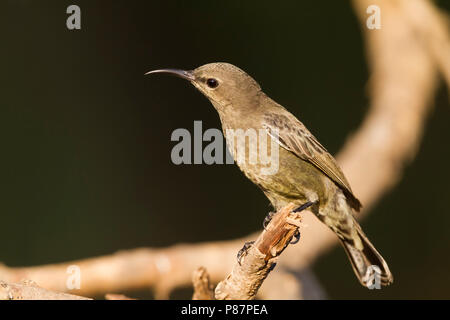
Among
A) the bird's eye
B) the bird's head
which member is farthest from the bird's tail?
the bird's eye

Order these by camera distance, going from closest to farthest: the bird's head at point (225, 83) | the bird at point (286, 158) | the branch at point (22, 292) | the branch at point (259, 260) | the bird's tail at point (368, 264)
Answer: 1. the branch at point (22, 292)
2. the branch at point (259, 260)
3. the bird at point (286, 158)
4. the bird's head at point (225, 83)
5. the bird's tail at point (368, 264)

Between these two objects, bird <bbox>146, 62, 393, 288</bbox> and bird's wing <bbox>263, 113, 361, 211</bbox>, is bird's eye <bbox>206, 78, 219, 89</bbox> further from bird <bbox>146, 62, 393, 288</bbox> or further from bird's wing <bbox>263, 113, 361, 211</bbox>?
bird's wing <bbox>263, 113, 361, 211</bbox>

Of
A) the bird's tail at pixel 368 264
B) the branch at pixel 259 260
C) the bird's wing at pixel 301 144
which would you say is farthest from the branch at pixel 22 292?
the bird's tail at pixel 368 264

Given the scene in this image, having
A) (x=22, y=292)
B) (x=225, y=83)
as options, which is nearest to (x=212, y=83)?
(x=225, y=83)

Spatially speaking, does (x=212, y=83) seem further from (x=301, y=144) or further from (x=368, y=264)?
(x=368, y=264)

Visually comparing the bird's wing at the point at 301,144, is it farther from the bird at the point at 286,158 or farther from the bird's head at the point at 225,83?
the bird's head at the point at 225,83
